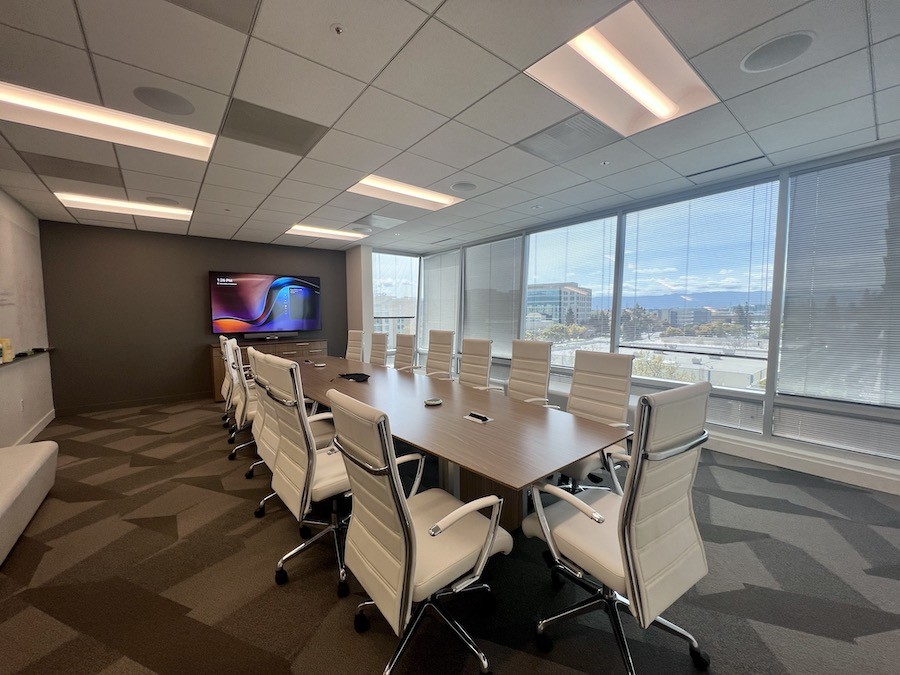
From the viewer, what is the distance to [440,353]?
15.0ft

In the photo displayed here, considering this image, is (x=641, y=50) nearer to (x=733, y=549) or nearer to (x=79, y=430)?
(x=733, y=549)

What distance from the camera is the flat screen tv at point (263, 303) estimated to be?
616 cm

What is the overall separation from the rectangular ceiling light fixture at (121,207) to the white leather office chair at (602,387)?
5224 millimetres

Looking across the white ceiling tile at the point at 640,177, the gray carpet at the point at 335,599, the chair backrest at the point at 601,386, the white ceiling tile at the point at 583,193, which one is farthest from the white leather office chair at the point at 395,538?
the white ceiling tile at the point at 583,193

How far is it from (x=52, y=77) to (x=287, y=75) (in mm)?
1319

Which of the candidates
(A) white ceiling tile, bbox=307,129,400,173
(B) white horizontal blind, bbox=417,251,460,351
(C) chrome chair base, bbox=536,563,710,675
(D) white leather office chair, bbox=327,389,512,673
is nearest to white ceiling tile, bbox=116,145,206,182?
(A) white ceiling tile, bbox=307,129,400,173

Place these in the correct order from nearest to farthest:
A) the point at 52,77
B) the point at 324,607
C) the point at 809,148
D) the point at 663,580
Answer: the point at 663,580 < the point at 324,607 < the point at 52,77 < the point at 809,148

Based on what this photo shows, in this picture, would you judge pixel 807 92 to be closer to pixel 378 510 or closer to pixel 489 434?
pixel 489 434

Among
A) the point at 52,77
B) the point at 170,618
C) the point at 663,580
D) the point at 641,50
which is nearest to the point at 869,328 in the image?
the point at 641,50

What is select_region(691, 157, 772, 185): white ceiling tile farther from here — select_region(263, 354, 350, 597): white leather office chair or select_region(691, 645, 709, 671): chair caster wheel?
select_region(263, 354, 350, 597): white leather office chair

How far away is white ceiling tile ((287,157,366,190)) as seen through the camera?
324 cm

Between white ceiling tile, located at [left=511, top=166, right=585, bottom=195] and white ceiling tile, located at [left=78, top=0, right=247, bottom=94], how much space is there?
8.75 ft

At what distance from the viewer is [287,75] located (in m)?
2.02

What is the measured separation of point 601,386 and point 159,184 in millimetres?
4721
